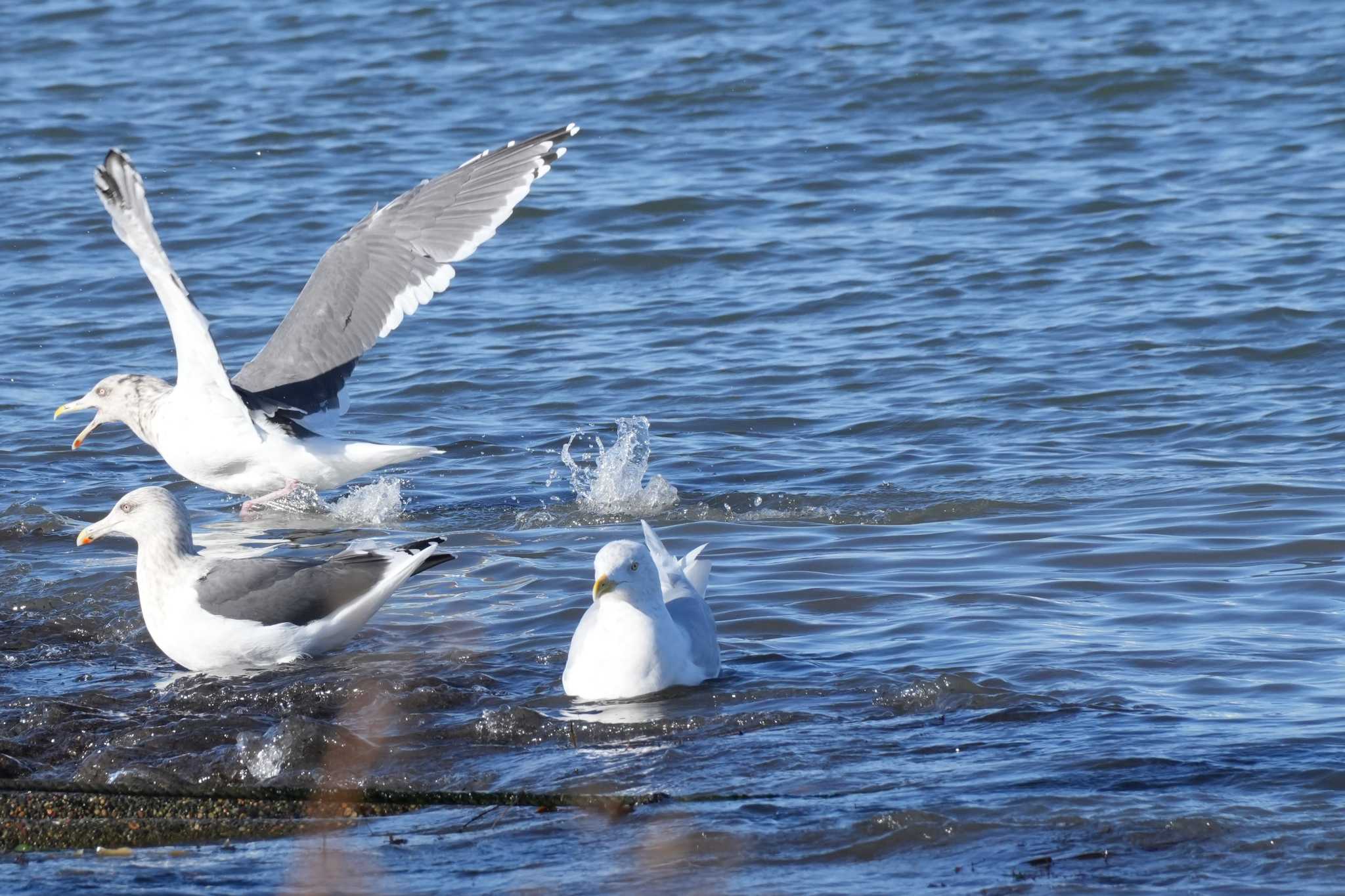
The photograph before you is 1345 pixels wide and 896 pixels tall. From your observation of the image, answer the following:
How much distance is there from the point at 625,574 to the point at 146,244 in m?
3.13

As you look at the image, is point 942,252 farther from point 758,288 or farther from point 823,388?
point 823,388

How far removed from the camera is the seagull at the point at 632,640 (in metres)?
5.82

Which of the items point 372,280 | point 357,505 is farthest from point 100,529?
point 372,280

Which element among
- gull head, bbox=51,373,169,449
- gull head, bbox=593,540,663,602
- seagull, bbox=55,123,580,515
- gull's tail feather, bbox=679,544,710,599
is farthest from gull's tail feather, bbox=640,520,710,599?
gull head, bbox=51,373,169,449

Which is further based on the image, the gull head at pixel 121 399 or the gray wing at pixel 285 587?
the gull head at pixel 121 399

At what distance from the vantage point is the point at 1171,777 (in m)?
4.87

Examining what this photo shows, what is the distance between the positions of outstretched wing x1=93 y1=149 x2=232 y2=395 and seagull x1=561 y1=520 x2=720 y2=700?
2815 mm

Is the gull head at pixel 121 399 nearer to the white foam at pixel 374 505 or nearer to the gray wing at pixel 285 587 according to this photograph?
the white foam at pixel 374 505

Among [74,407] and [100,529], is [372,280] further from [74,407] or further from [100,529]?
[100,529]

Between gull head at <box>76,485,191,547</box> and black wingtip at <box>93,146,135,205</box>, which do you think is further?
black wingtip at <box>93,146,135,205</box>

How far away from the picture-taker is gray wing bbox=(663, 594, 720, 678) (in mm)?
6027

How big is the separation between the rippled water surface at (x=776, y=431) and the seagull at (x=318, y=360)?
33 cm

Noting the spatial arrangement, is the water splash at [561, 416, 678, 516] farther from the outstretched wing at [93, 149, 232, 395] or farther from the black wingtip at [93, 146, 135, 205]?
the black wingtip at [93, 146, 135, 205]

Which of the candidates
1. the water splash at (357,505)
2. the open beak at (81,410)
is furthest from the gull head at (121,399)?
the water splash at (357,505)
